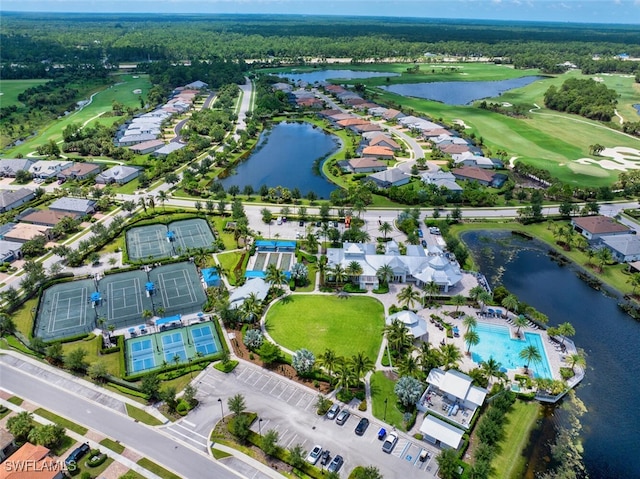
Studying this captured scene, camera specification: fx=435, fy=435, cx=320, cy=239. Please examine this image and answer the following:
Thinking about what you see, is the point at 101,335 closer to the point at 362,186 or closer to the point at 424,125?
the point at 362,186

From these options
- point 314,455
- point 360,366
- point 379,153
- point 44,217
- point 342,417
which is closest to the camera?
point 314,455

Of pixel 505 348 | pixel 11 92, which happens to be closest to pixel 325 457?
pixel 505 348

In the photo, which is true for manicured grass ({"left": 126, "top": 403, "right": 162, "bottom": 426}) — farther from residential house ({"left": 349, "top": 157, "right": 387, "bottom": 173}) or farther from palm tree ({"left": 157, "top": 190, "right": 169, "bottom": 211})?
residential house ({"left": 349, "top": 157, "right": 387, "bottom": 173})

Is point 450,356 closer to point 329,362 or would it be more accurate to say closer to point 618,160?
point 329,362

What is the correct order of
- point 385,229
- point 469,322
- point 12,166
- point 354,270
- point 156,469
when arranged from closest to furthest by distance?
point 156,469, point 469,322, point 354,270, point 385,229, point 12,166

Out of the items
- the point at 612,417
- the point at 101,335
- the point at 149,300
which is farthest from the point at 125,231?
the point at 612,417

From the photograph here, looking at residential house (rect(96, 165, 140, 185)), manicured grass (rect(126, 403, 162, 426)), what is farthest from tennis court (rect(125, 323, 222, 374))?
residential house (rect(96, 165, 140, 185))
